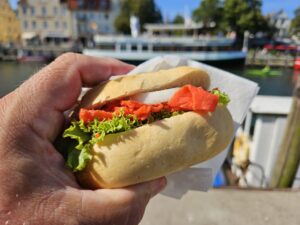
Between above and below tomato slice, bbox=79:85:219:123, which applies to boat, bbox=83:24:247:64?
below

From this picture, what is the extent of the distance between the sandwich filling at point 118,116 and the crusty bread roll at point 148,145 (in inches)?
1.9

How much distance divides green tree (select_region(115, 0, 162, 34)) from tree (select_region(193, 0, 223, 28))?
281 inches

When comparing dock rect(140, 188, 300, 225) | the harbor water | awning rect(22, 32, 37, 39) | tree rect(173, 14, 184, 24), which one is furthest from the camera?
tree rect(173, 14, 184, 24)

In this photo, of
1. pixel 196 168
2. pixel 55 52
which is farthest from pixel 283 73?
pixel 196 168

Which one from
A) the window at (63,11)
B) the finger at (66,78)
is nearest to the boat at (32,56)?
the window at (63,11)

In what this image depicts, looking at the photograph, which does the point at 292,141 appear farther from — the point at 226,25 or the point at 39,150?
the point at 226,25

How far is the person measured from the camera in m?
1.24

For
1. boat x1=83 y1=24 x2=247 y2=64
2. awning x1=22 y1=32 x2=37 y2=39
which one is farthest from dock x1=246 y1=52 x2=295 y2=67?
awning x1=22 y1=32 x2=37 y2=39

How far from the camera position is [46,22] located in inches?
1582

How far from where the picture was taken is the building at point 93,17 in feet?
143

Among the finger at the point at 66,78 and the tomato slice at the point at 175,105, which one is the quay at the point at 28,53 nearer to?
the finger at the point at 66,78

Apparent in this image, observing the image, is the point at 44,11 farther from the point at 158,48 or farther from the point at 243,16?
the point at 243,16

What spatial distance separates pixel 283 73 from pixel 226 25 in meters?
12.7

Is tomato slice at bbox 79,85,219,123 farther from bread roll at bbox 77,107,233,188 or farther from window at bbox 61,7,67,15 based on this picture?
window at bbox 61,7,67,15
